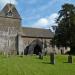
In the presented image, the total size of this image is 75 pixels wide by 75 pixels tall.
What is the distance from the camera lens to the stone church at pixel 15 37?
259 feet

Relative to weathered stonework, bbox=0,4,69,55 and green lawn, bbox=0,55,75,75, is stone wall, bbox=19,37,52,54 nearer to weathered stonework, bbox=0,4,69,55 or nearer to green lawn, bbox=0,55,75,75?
weathered stonework, bbox=0,4,69,55

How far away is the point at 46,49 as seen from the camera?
86.6 metres

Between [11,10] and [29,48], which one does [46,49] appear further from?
[11,10]

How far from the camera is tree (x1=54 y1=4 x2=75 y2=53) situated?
69.3m

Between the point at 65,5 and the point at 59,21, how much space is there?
463 cm

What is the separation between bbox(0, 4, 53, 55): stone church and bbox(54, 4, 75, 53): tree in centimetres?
1317

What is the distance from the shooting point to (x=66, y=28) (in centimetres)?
7000

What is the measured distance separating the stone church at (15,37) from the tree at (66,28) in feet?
43.2

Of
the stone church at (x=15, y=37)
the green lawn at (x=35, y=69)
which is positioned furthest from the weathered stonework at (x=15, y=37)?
the green lawn at (x=35, y=69)

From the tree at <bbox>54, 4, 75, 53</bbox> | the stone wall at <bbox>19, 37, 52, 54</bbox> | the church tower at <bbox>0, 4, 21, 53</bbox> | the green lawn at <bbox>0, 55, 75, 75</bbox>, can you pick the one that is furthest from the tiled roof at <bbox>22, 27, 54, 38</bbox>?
the green lawn at <bbox>0, 55, 75, 75</bbox>

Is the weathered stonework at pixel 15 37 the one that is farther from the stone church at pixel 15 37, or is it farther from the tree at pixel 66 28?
the tree at pixel 66 28

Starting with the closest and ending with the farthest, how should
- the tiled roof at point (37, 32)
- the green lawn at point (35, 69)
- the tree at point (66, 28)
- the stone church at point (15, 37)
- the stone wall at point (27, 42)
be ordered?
1. the green lawn at point (35, 69)
2. the tree at point (66, 28)
3. the stone church at point (15, 37)
4. the stone wall at point (27, 42)
5. the tiled roof at point (37, 32)

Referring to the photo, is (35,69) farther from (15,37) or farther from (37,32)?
(37,32)

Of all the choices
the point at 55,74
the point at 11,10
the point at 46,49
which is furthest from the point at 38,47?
the point at 55,74
